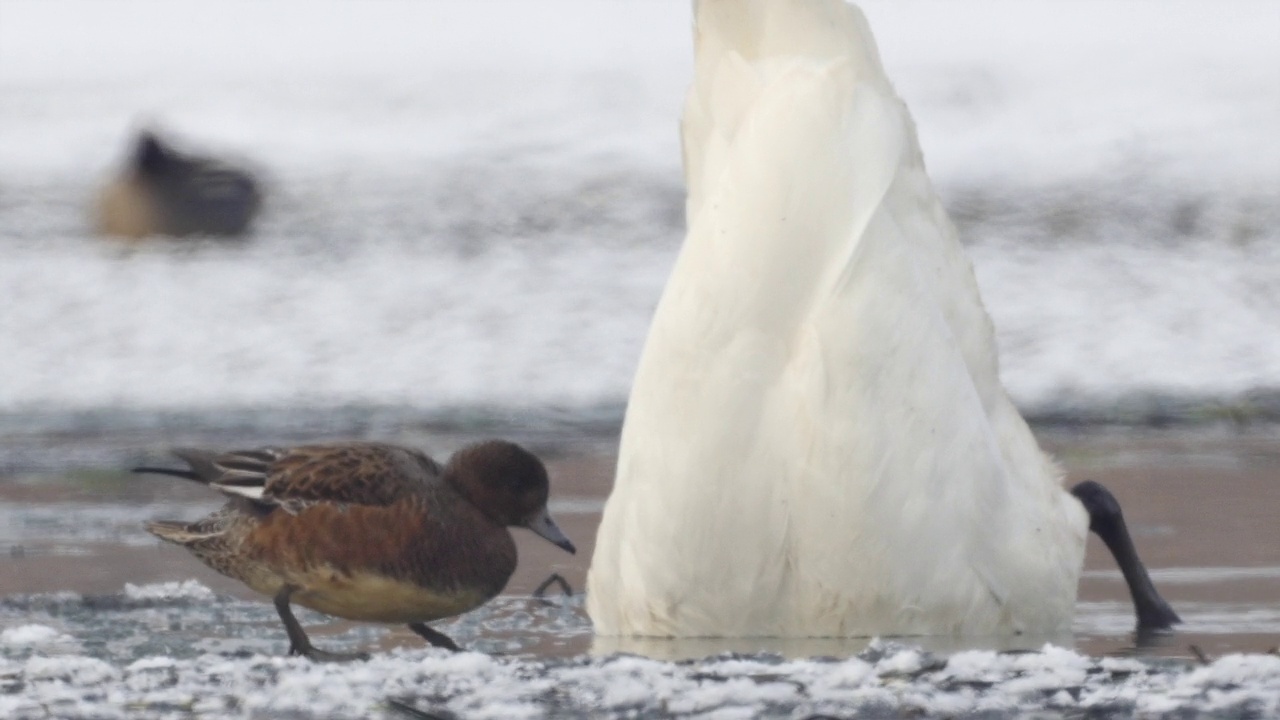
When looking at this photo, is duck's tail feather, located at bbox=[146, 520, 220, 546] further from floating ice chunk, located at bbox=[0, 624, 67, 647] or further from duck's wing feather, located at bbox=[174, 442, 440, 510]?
floating ice chunk, located at bbox=[0, 624, 67, 647]

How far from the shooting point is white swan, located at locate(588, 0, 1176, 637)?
14.5 feet

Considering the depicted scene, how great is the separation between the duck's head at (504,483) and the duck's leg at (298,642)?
1.40 feet

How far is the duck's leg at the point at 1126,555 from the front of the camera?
5.34m

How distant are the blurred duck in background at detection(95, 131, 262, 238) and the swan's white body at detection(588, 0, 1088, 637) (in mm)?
12372

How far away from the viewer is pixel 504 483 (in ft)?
16.3

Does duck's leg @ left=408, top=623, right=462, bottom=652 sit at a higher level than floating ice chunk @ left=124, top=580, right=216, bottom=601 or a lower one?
higher

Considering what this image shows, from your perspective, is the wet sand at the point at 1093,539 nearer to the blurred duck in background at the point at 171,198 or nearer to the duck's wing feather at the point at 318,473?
the duck's wing feather at the point at 318,473

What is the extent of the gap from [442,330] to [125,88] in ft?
45.5

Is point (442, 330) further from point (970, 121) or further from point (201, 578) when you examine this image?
point (970, 121)

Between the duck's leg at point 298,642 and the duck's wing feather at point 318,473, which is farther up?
the duck's wing feather at point 318,473

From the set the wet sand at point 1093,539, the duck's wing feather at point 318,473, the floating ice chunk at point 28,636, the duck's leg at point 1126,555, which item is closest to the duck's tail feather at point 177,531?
the duck's wing feather at point 318,473

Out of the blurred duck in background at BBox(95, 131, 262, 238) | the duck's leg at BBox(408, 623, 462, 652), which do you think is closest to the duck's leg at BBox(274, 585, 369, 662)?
the duck's leg at BBox(408, 623, 462, 652)

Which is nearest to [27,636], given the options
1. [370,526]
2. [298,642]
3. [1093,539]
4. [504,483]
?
[298,642]

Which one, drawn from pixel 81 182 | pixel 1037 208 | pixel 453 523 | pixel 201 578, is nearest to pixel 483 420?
pixel 201 578
